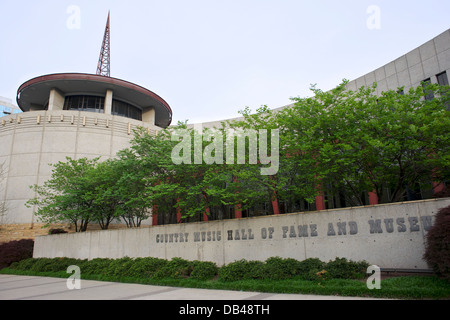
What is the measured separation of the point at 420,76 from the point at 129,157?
2237 centimetres

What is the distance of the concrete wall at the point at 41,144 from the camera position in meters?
36.4

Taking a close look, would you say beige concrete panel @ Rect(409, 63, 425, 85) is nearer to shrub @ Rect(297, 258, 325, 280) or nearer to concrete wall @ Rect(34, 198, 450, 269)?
concrete wall @ Rect(34, 198, 450, 269)

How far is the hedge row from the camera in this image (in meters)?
10.5

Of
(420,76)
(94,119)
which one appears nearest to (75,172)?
(94,119)

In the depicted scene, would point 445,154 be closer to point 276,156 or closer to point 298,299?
point 276,156

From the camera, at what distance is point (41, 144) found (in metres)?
37.5

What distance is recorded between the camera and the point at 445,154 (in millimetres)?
13617

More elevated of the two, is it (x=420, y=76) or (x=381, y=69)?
(x=381, y=69)

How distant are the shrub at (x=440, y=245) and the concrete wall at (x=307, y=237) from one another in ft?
6.62

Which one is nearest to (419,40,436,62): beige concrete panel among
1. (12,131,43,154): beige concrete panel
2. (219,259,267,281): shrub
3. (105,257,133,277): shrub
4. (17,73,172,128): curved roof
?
(219,259,267,281): shrub
